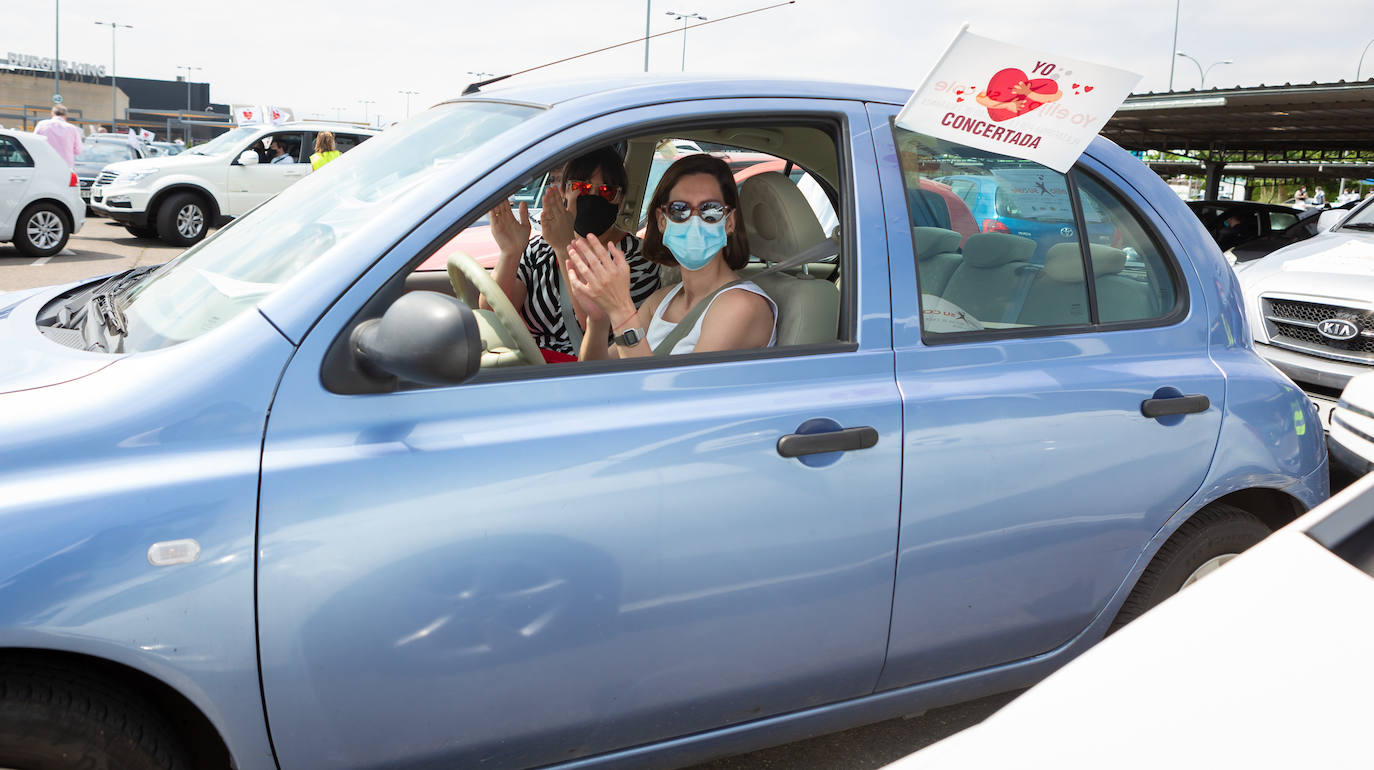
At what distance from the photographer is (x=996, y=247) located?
2.88m

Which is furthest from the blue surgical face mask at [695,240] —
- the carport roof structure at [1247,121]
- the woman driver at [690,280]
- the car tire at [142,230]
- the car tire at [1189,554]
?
the car tire at [142,230]

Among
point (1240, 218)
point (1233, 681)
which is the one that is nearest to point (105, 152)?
point (1240, 218)

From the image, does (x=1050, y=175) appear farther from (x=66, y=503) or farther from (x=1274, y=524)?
(x=66, y=503)

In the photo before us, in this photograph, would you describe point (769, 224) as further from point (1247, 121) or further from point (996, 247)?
point (1247, 121)

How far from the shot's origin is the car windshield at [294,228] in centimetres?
210

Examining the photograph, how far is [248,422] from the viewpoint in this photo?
1.85 meters

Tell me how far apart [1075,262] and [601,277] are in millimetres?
1200

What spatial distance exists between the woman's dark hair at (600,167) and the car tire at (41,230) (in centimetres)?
1237

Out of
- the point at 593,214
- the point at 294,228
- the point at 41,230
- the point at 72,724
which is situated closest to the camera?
the point at 72,724

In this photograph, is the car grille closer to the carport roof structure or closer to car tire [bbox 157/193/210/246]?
the carport roof structure

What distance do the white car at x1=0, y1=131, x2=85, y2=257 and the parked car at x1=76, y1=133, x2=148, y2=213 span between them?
29.7 feet

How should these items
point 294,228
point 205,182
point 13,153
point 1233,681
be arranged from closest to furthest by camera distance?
point 1233,681 < point 294,228 < point 13,153 < point 205,182

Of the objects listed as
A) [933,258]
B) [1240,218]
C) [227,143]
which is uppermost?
[227,143]

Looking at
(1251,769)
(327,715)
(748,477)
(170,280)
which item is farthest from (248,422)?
(1251,769)
